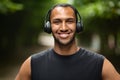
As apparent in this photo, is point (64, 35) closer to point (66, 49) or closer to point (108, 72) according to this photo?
point (66, 49)

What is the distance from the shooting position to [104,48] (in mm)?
23844

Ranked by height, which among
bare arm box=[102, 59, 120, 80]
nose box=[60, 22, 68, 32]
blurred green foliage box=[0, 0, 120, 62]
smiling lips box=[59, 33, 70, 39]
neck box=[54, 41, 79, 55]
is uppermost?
nose box=[60, 22, 68, 32]

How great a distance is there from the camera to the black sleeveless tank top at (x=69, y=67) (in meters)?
3.32

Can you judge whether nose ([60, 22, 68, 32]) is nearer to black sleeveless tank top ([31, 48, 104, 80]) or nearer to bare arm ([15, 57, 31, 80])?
black sleeveless tank top ([31, 48, 104, 80])

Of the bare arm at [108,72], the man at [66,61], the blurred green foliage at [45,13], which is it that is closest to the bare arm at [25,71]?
the man at [66,61]

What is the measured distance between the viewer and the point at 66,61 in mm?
3350

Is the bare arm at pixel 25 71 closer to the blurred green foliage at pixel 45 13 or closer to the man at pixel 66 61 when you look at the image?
the man at pixel 66 61

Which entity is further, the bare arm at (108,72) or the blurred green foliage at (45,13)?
the blurred green foliage at (45,13)

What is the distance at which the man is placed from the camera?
3320mm

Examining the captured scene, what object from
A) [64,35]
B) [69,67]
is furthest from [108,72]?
[64,35]

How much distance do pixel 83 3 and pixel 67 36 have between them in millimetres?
11069

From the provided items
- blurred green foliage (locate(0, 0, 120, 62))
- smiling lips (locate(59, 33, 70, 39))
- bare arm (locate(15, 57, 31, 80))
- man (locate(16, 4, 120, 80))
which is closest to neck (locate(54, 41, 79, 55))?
man (locate(16, 4, 120, 80))

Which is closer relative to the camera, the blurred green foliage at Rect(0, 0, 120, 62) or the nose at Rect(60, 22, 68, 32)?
the nose at Rect(60, 22, 68, 32)

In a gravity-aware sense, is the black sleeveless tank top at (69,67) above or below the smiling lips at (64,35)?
below
